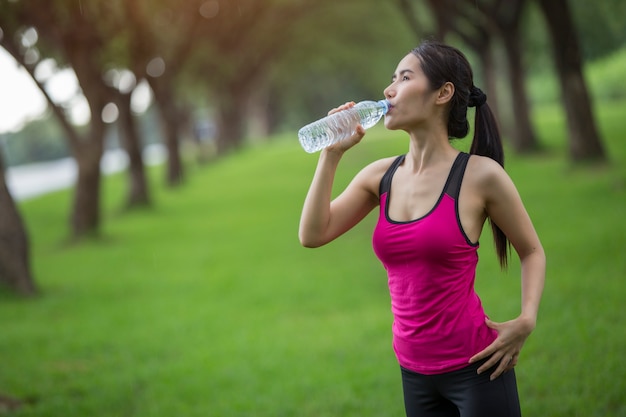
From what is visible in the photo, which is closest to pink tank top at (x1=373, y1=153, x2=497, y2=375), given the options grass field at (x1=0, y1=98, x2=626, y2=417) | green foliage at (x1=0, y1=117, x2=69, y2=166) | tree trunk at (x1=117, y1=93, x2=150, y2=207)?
grass field at (x1=0, y1=98, x2=626, y2=417)

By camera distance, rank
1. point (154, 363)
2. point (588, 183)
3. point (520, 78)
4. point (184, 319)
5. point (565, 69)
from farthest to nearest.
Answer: point (520, 78), point (565, 69), point (588, 183), point (184, 319), point (154, 363)

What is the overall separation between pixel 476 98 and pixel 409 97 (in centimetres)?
Answer: 29

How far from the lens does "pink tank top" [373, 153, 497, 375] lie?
2889mm

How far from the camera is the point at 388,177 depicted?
3178mm


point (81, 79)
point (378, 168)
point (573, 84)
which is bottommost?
point (378, 168)

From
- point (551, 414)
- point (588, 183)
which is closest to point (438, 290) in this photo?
point (551, 414)

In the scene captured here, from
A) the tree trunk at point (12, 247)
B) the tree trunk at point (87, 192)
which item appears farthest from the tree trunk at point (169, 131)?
the tree trunk at point (12, 247)

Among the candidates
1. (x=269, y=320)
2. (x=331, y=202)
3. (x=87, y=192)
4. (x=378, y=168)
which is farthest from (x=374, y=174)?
(x=87, y=192)

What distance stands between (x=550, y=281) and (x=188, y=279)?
5445 millimetres

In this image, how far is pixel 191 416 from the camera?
632 cm

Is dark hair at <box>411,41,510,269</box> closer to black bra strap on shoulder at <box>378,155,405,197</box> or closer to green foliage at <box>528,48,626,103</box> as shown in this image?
black bra strap on shoulder at <box>378,155,405,197</box>

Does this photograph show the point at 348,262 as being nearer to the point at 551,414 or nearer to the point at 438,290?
the point at 551,414

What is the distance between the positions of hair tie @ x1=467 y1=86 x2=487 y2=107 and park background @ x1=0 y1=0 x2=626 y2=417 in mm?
3067

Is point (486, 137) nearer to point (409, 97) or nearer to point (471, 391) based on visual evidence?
point (409, 97)
